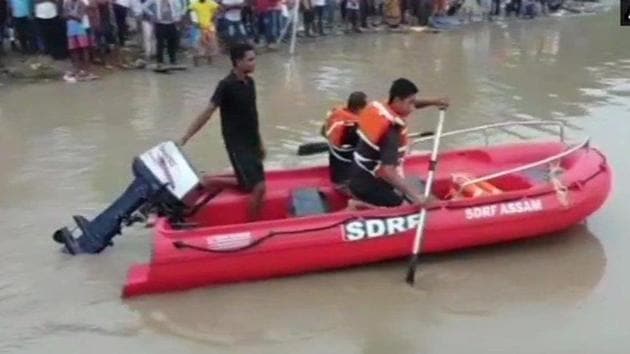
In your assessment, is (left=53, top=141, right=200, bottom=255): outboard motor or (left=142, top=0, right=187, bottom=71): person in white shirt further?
(left=142, top=0, right=187, bottom=71): person in white shirt

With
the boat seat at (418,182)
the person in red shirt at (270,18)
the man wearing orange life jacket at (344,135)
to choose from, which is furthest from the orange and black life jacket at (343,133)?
the person in red shirt at (270,18)

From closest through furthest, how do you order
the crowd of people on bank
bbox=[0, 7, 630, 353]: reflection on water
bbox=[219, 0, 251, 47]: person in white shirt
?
bbox=[0, 7, 630, 353]: reflection on water < the crowd of people on bank < bbox=[219, 0, 251, 47]: person in white shirt

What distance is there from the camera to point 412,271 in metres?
8.31

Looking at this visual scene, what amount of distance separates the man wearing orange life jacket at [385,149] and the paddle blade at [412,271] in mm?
445

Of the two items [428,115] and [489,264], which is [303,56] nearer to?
[428,115]

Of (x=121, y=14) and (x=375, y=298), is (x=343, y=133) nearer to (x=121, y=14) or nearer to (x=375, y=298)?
(x=375, y=298)

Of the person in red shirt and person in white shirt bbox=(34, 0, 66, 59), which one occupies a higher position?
person in white shirt bbox=(34, 0, 66, 59)

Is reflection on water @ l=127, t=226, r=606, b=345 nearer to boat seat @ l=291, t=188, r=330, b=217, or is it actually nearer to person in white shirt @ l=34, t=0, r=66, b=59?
boat seat @ l=291, t=188, r=330, b=217

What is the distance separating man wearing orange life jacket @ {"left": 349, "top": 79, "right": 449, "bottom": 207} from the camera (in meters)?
8.27

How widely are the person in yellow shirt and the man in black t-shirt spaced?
9226 millimetres

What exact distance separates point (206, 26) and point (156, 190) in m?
9.70

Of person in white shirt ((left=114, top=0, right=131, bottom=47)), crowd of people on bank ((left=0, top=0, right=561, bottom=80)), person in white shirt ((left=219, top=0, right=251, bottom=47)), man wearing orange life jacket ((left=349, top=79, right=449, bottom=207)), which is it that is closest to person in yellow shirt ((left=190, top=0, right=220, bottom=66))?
crowd of people on bank ((left=0, top=0, right=561, bottom=80))

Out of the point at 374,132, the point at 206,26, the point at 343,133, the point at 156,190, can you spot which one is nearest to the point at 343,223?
the point at 374,132

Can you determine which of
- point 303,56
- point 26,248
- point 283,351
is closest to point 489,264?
point 283,351
